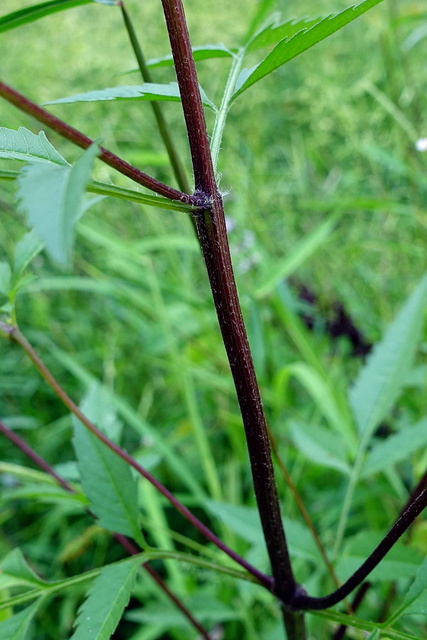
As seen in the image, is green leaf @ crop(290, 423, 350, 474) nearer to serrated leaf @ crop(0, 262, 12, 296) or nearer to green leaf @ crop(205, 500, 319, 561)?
green leaf @ crop(205, 500, 319, 561)

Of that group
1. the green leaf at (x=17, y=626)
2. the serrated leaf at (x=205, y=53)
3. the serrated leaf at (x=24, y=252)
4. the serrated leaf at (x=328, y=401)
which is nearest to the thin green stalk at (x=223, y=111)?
the serrated leaf at (x=205, y=53)

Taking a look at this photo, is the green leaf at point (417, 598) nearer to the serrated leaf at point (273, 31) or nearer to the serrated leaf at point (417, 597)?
the serrated leaf at point (417, 597)

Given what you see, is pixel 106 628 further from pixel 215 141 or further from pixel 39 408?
pixel 39 408

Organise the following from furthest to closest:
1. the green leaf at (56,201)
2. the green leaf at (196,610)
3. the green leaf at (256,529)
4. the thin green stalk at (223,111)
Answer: the green leaf at (196,610), the green leaf at (256,529), the thin green stalk at (223,111), the green leaf at (56,201)

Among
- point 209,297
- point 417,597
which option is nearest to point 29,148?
point 417,597

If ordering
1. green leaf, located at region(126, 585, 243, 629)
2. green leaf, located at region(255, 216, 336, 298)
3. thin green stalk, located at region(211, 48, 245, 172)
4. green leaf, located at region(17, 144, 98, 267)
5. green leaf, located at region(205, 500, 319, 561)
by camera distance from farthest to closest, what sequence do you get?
green leaf, located at region(255, 216, 336, 298)
green leaf, located at region(126, 585, 243, 629)
green leaf, located at region(205, 500, 319, 561)
thin green stalk, located at region(211, 48, 245, 172)
green leaf, located at region(17, 144, 98, 267)

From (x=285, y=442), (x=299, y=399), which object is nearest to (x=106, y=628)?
(x=285, y=442)

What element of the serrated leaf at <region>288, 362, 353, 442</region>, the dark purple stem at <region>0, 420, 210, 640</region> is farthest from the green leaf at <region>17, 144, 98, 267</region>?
the serrated leaf at <region>288, 362, 353, 442</region>
